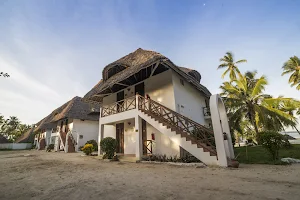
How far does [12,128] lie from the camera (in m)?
49.7

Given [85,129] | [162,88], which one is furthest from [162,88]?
[85,129]

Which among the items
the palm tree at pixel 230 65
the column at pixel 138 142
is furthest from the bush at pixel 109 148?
the palm tree at pixel 230 65

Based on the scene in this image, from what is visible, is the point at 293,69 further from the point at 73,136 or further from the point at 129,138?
the point at 73,136

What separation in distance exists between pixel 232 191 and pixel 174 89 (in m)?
7.21

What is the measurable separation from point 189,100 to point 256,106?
7483mm

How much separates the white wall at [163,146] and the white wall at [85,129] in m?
14.0

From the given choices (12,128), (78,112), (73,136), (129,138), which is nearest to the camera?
(129,138)

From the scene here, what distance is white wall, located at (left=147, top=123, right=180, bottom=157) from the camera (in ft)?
29.1

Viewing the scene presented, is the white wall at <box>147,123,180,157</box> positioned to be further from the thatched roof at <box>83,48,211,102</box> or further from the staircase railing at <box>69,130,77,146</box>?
the staircase railing at <box>69,130,77,146</box>

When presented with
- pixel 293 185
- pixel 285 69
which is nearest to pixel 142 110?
pixel 293 185

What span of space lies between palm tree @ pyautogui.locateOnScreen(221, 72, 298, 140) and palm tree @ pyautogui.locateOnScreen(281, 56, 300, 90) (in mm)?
7288

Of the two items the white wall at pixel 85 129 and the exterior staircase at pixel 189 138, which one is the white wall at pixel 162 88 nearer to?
the exterior staircase at pixel 189 138

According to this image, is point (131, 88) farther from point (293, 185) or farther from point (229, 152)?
point (293, 185)

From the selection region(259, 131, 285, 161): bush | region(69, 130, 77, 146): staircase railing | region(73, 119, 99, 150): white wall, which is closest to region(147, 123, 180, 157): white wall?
region(259, 131, 285, 161): bush
